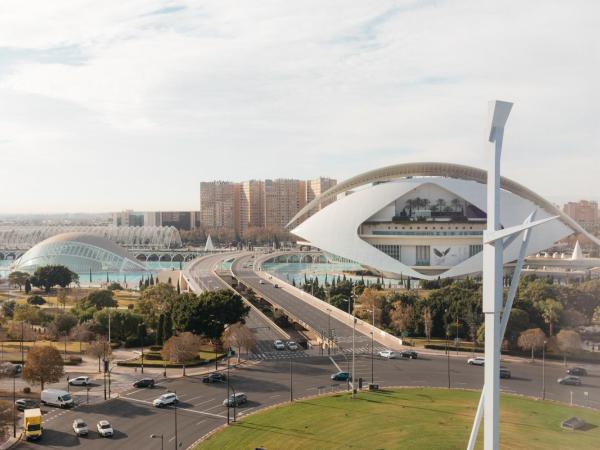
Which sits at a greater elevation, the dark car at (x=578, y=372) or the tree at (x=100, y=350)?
the tree at (x=100, y=350)

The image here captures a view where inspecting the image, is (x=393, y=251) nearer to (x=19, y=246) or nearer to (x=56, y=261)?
(x=56, y=261)

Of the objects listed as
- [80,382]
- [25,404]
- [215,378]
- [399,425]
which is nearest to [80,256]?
[80,382]

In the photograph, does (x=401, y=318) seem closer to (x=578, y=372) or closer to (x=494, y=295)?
(x=578, y=372)

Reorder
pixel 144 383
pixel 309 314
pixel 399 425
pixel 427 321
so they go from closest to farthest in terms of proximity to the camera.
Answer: pixel 399 425 → pixel 144 383 → pixel 427 321 → pixel 309 314

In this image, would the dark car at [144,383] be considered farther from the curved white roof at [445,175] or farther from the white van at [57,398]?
the curved white roof at [445,175]

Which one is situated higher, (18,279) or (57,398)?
(18,279)

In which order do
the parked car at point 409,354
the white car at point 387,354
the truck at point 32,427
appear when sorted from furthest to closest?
the parked car at point 409,354
the white car at point 387,354
the truck at point 32,427

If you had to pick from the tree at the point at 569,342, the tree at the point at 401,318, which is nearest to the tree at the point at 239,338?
the tree at the point at 401,318
